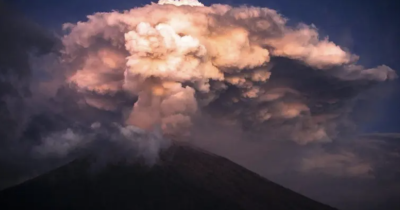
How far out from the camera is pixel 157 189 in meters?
102

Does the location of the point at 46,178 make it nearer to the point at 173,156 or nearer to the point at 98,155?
the point at 98,155

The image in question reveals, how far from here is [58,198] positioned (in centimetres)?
9600

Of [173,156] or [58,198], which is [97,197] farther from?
[173,156]

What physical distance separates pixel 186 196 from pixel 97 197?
21455 mm

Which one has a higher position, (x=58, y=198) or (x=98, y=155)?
(x=98, y=155)

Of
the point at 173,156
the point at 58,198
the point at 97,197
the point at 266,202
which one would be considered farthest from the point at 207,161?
the point at 58,198

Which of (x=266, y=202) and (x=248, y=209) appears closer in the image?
(x=248, y=209)

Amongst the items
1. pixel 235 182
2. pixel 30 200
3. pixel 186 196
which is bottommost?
pixel 30 200

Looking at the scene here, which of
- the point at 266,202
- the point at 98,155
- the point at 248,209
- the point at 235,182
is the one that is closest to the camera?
the point at 248,209

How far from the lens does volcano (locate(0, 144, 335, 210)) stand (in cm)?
9419

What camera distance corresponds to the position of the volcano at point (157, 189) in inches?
3708

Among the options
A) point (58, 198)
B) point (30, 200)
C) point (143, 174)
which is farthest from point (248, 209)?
point (30, 200)

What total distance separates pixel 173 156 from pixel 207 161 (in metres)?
10.2

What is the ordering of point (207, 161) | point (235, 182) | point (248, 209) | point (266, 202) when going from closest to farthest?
point (248, 209) < point (266, 202) < point (235, 182) < point (207, 161)
